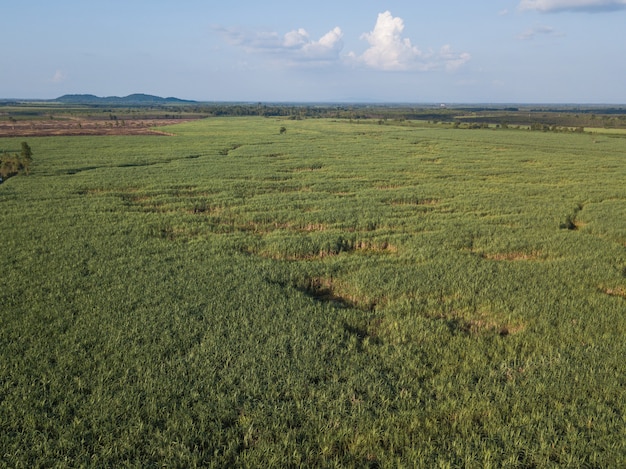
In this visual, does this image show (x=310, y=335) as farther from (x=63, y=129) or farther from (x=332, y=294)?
(x=63, y=129)

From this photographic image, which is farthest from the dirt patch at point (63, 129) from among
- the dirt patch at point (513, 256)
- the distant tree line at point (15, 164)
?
the dirt patch at point (513, 256)

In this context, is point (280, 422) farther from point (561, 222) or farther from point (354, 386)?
point (561, 222)

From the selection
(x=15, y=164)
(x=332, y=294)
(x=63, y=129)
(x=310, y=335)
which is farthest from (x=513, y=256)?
(x=63, y=129)

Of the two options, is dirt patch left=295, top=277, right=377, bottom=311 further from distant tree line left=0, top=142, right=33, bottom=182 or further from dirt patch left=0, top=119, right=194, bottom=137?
dirt patch left=0, top=119, right=194, bottom=137

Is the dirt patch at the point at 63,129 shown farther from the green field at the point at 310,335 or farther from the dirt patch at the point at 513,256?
the dirt patch at the point at 513,256

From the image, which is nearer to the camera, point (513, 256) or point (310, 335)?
point (310, 335)

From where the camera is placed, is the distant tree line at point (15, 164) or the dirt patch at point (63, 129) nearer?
the distant tree line at point (15, 164)

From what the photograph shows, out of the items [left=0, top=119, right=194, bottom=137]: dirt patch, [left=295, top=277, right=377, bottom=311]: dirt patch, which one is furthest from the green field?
[left=0, top=119, right=194, bottom=137]: dirt patch

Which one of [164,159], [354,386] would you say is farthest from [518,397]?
[164,159]
